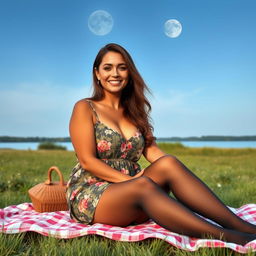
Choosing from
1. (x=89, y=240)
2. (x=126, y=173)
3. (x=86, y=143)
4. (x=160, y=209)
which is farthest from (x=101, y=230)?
(x=86, y=143)

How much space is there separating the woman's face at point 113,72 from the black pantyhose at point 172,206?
3.20 ft

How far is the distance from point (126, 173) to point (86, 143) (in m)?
0.48

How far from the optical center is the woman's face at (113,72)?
3639 mm

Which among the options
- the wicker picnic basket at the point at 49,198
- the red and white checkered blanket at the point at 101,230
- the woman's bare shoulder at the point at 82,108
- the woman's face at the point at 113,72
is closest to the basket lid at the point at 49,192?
the wicker picnic basket at the point at 49,198

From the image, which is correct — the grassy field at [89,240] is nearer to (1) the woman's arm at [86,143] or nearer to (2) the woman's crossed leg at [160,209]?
(2) the woman's crossed leg at [160,209]

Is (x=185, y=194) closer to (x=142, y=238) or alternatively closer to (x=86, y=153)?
(x=142, y=238)

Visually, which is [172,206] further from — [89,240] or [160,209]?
[89,240]

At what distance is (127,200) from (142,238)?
32cm

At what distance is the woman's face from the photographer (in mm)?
3639

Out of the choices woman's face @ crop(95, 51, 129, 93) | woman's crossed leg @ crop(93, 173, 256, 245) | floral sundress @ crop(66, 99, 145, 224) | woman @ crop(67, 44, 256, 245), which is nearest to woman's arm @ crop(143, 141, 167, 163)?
woman @ crop(67, 44, 256, 245)

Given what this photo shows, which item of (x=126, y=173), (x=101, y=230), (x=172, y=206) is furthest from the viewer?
(x=126, y=173)

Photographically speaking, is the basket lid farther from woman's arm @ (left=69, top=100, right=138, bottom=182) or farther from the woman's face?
the woman's face

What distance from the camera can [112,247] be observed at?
2729mm

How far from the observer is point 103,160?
3.50 m
